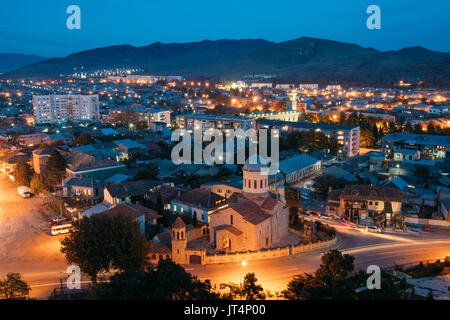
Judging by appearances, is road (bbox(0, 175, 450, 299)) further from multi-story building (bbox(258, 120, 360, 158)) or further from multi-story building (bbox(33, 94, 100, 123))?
multi-story building (bbox(33, 94, 100, 123))

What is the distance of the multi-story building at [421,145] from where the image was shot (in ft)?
144

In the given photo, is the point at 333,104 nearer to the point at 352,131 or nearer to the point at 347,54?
the point at 352,131

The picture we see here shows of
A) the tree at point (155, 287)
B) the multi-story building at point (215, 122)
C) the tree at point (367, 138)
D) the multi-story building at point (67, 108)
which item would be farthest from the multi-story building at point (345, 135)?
the multi-story building at point (67, 108)

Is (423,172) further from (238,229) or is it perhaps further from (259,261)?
(259,261)

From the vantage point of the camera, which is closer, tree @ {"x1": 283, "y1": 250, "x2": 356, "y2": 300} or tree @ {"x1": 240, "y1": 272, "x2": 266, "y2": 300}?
tree @ {"x1": 283, "y1": 250, "x2": 356, "y2": 300}

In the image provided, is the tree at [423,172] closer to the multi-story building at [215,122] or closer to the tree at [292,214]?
A: the tree at [292,214]

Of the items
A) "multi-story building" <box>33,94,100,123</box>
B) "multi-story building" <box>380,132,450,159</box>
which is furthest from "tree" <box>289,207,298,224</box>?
"multi-story building" <box>33,94,100,123</box>

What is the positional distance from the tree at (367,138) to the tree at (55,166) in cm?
3802

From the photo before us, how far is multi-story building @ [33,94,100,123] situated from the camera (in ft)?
247

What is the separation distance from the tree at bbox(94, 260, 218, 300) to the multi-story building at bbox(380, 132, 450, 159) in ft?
114

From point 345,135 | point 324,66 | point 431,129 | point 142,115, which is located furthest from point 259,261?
point 324,66

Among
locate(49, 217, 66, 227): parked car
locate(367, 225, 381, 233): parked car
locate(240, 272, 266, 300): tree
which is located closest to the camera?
locate(240, 272, 266, 300): tree

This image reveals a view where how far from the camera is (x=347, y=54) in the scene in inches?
7436

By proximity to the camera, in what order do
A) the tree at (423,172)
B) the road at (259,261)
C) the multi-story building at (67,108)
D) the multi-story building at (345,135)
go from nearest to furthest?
the road at (259,261) < the tree at (423,172) < the multi-story building at (345,135) < the multi-story building at (67,108)
